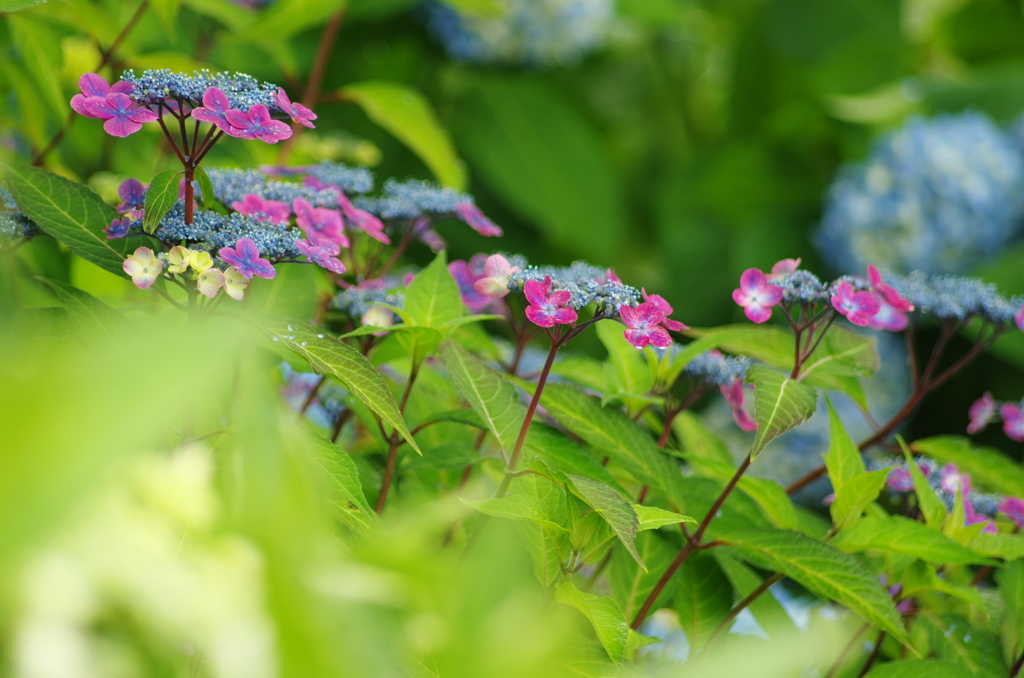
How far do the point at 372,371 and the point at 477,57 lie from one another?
1106 mm

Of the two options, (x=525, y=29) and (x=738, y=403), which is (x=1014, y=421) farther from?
(x=525, y=29)

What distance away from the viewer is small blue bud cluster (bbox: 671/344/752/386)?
1.57 feet

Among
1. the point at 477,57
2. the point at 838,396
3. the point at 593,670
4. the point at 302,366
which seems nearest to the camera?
the point at 593,670

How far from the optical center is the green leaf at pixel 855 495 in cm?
42

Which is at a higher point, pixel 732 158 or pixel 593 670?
pixel 732 158

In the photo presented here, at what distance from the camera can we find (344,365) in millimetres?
358

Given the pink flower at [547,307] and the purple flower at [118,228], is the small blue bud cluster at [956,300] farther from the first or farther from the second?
the purple flower at [118,228]

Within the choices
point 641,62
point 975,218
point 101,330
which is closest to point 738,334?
point 101,330

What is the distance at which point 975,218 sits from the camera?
3.79ft

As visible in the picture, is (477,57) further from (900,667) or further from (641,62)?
(900,667)

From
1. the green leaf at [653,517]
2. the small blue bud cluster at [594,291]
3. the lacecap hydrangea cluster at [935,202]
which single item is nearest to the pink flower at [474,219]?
the small blue bud cluster at [594,291]

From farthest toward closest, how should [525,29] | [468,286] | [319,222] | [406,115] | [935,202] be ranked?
[525,29] → [935,202] → [406,115] → [468,286] → [319,222]

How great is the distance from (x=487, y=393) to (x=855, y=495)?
195 millimetres

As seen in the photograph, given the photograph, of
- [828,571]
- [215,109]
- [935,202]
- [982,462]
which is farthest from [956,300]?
[935,202]
